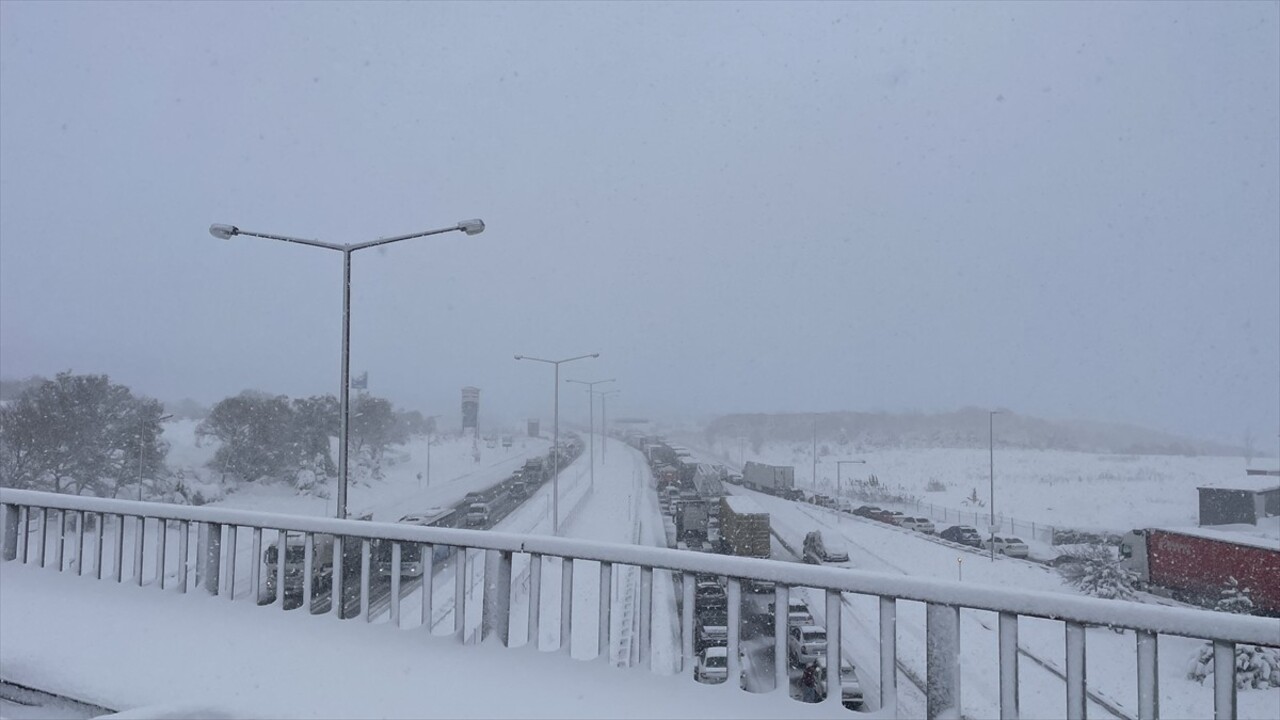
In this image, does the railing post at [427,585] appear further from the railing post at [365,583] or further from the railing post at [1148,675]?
the railing post at [1148,675]

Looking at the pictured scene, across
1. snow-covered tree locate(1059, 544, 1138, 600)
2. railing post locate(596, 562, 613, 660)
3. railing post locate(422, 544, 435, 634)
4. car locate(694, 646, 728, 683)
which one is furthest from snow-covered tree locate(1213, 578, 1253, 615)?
railing post locate(422, 544, 435, 634)

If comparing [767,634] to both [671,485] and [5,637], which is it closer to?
[5,637]

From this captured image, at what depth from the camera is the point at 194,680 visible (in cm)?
460

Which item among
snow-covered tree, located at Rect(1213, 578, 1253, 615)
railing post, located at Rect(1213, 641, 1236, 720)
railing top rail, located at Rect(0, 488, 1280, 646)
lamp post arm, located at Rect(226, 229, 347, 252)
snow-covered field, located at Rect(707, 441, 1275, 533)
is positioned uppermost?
lamp post arm, located at Rect(226, 229, 347, 252)

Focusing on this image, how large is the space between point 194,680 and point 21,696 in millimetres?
1113

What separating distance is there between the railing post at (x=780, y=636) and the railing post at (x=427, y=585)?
8.04 feet

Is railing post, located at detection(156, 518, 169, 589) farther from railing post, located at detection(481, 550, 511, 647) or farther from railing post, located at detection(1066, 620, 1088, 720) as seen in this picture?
railing post, located at detection(1066, 620, 1088, 720)

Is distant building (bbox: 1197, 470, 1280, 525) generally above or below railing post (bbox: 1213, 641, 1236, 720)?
below

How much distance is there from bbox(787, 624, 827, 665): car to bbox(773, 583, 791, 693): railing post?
133 centimetres

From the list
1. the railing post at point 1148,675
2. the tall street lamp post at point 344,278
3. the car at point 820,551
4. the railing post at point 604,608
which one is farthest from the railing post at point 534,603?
the car at point 820,551

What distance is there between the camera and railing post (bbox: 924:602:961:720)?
3751mm

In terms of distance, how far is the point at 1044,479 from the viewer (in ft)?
228

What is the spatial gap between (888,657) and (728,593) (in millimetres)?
929

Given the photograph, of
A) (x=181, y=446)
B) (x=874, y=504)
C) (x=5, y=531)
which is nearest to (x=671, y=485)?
(x=874, y=504)
